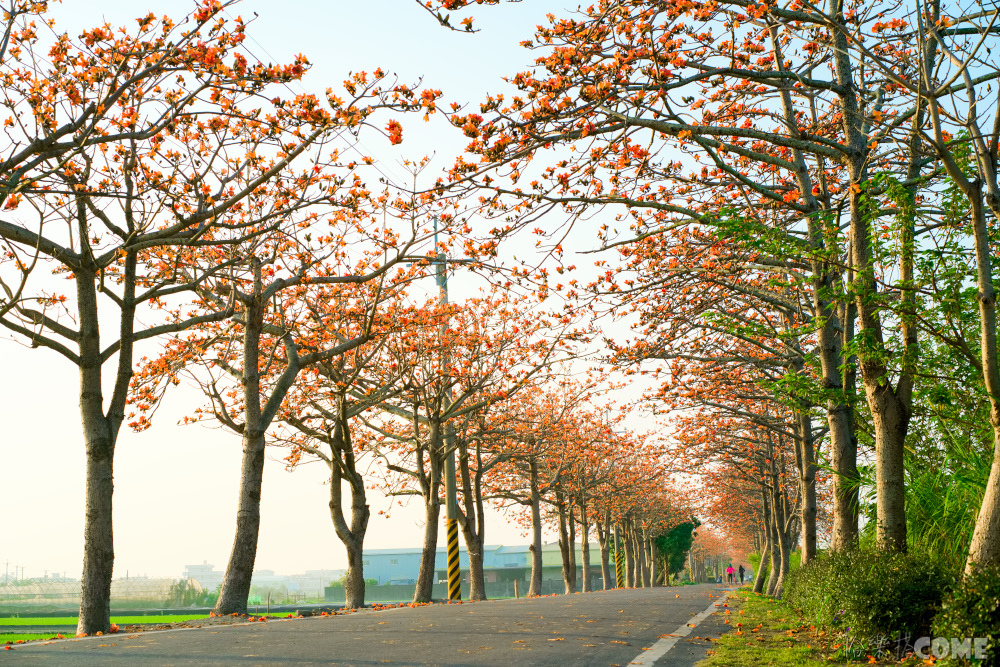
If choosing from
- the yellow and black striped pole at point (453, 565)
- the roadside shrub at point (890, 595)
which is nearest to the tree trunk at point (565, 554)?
the yellow and black striped pole at point (453, 565)

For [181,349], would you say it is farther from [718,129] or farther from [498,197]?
[718,129]

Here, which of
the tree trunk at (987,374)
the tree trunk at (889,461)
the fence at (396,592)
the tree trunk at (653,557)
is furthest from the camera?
the fence at (396,592)

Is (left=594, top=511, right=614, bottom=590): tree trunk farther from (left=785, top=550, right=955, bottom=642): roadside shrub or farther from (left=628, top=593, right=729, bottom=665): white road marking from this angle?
(left=785, top=550, right=955, bottom=642): roadside shrub

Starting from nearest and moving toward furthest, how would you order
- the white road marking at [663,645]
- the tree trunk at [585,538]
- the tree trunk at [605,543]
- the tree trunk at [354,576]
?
1. the white road marking at [663,645]
2. the tree trunk at [354,576]
3. the tree trunk at [585,538]
4. the tree trunk at [605,543]

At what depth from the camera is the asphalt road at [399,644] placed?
248 inches

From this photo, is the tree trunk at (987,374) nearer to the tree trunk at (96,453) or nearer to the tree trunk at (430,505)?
the tree trunk at (96,453)

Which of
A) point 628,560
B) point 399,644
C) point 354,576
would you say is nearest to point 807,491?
point 354,576

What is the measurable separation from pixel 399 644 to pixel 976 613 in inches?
185

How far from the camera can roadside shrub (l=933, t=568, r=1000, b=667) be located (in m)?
4.76

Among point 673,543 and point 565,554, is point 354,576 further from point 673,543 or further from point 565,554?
point 673,543

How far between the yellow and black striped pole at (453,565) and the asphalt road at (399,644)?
12.6m

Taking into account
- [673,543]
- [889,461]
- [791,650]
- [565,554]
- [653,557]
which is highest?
[889,461]

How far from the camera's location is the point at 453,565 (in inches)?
925

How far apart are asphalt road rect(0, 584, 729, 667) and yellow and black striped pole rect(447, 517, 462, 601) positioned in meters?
12.6
